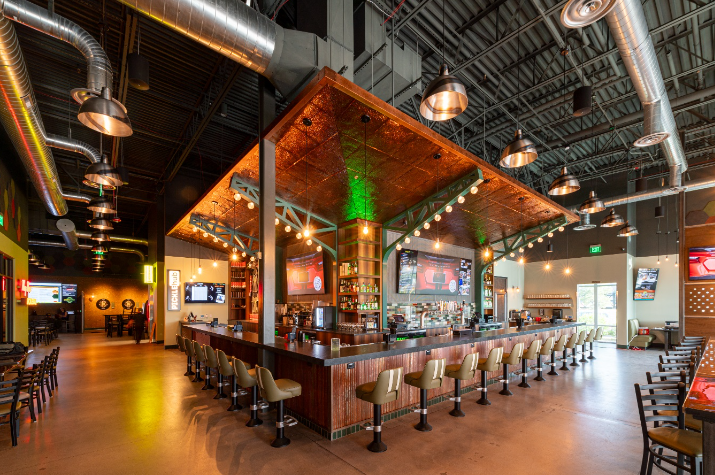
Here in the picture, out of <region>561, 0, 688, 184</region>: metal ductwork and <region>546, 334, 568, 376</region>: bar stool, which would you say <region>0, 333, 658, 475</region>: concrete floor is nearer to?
<region>546, 334, 568, 376</region>: bar stool

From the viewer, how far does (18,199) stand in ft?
32.7

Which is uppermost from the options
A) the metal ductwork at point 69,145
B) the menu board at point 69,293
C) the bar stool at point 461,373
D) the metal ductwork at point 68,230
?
the metal ductwork at point 69,145

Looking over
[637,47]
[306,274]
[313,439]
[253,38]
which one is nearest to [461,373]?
[313,439]

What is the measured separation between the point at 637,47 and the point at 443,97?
2.74 m

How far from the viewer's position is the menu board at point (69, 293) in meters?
20.0

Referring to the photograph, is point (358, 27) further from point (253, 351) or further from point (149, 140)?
point (149, 140)

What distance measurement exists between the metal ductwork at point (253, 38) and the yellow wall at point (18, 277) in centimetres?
837

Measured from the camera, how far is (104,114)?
341 centimetres

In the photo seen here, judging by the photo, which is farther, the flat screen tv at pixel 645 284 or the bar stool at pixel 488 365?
the flat screen tv at pixel 645 284

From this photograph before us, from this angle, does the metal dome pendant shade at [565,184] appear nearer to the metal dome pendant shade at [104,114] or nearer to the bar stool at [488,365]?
the bar stool at [488,365]

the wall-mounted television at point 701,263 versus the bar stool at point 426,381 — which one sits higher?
the wall-mounted television at point 701,263

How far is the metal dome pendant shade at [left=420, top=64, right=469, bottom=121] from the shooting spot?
10.2 ft

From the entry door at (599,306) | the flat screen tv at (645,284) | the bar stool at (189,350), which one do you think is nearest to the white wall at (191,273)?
the bar stool at (189,350)

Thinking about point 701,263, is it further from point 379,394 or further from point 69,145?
point 69,145
